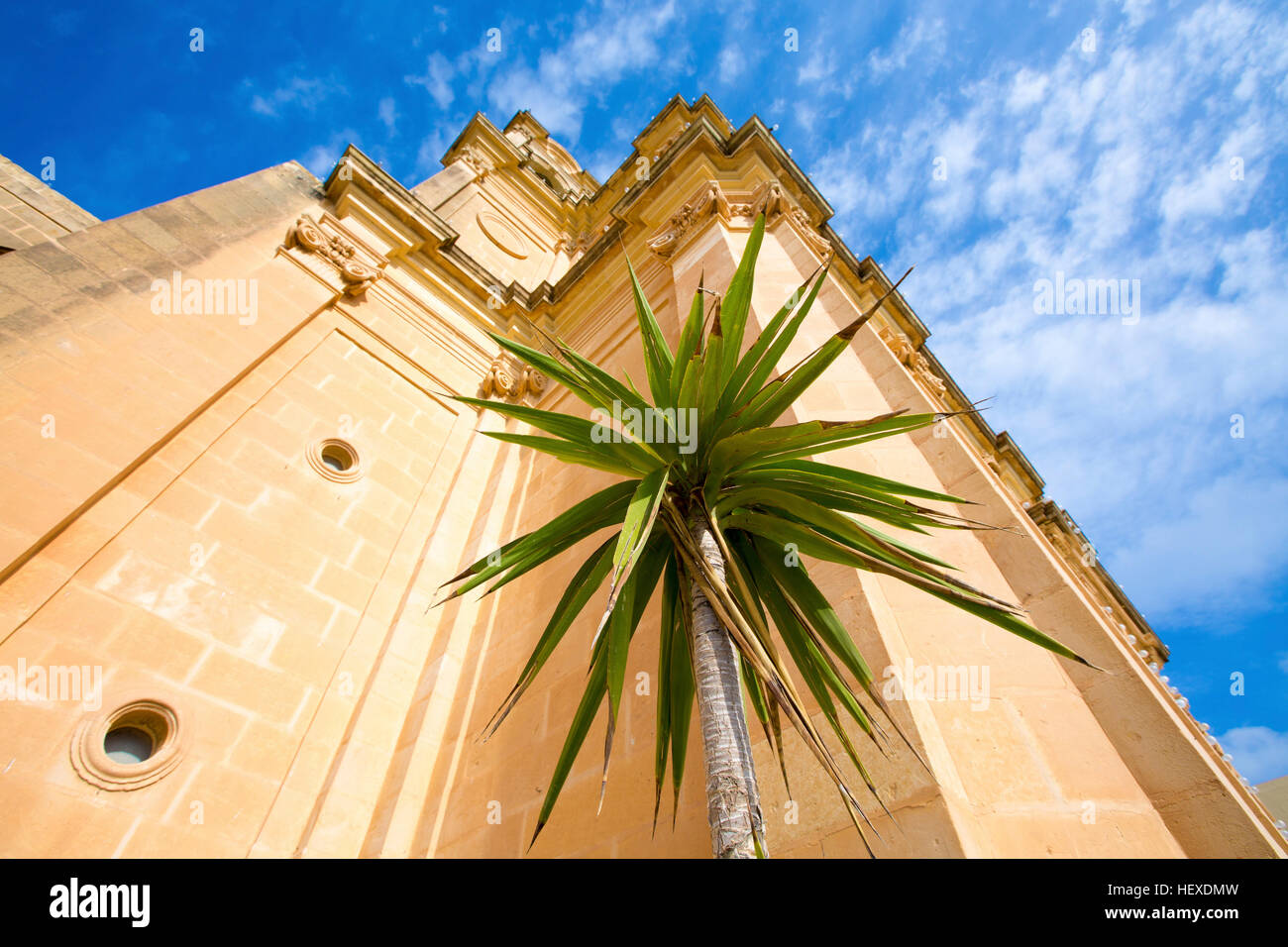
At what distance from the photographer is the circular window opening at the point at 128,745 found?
3625 mm

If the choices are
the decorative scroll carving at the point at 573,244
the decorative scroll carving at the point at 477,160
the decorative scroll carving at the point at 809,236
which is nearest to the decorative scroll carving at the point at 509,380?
the decorative scroll carving at the point at 809,236

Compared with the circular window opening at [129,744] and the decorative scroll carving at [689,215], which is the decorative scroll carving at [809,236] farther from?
the circular window opening at [129,744]

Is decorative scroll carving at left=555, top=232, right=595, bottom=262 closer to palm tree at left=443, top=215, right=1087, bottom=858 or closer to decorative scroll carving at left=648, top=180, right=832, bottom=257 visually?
decorative scroll carving at left=648, top=180, right=832, bottom=257

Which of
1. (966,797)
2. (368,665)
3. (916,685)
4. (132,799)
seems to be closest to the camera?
(966,797)

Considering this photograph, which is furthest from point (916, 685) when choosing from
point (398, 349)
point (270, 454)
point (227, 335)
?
point (398, 349)

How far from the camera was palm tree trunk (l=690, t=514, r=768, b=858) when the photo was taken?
1478 millimetres

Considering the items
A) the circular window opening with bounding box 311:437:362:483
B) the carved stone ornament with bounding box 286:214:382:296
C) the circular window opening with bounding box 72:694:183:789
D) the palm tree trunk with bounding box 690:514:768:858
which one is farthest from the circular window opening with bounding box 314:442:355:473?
the palm tree trunk with bounding box 690:514:768:858

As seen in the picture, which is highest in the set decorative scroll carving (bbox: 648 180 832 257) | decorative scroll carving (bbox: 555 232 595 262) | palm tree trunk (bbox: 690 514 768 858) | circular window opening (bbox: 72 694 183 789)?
decorative scroll carving (bbox: 555 232 595 262)

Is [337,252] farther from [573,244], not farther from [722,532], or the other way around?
[573,244]

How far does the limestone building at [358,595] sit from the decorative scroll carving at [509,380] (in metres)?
0.38

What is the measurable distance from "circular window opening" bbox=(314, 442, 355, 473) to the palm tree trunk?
4.95 metres
